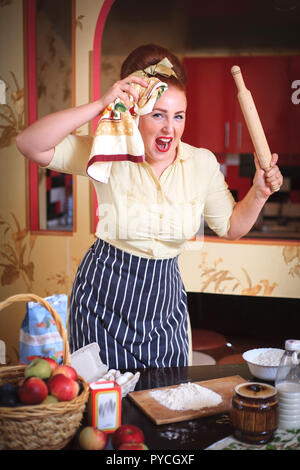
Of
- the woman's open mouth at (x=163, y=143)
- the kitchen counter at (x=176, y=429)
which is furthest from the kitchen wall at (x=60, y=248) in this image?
the kitchen counter at (x=176, y=429)

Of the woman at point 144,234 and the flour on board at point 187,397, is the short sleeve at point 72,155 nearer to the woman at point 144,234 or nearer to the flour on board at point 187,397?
the woman at point 144,234

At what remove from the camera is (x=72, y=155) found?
199 cm

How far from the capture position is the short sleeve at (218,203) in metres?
2.13

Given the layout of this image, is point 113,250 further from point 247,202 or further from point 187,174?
point 247,202

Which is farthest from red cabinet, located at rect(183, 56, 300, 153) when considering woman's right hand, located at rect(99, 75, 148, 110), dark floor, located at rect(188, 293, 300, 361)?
woman's right hand, located at rect(99, 75, 148, 110)

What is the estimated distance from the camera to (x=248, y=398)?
1.32m

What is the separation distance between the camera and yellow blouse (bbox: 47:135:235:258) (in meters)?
1.96

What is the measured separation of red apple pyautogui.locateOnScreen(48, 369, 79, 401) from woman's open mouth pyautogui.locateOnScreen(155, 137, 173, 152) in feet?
3.26

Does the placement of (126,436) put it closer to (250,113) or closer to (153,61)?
(250,113)

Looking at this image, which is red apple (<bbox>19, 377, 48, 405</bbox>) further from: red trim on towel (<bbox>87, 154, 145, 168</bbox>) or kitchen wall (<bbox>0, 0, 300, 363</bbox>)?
kitchen wall (<bbox>0, 0, 300, 363</bbox>)

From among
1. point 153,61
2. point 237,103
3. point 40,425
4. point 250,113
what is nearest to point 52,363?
point 40,425

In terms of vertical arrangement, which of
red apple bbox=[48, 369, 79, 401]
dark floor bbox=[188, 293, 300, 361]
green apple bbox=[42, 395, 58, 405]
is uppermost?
red apple bbox=[48, 369, 79, 401]

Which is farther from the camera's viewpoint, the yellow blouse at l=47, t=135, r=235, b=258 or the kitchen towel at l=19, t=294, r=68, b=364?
the yellow blouse at l=47, t=135, r=235, b=258

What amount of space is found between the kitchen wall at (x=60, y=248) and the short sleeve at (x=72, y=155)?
5.09 ft
